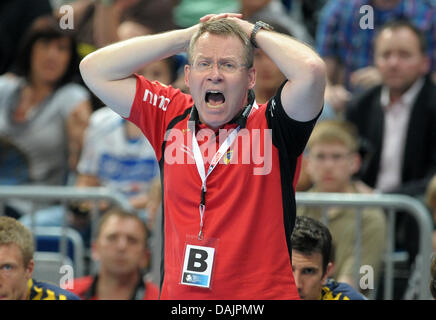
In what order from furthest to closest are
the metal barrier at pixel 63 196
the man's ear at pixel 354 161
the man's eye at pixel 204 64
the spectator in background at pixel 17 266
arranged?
the man's ear at pixel 354 161, the metal barrier at pixel 63 196, the spectator in background at pixel 17 266, the man's eye at pixel 204 64

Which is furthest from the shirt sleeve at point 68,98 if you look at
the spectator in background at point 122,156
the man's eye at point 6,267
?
the man's eye at point 6,267

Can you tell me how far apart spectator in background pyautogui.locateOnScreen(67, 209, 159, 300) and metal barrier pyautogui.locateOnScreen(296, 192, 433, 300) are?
109 centimetres

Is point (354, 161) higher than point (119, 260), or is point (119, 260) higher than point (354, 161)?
point (354, 161)

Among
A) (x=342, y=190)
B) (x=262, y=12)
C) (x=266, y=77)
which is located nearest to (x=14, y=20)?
(x=262, y=12)

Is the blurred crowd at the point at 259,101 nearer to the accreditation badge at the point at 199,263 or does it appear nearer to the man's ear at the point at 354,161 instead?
the man's ear at the point at 354,161

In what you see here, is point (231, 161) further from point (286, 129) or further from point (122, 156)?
point (122, 156)

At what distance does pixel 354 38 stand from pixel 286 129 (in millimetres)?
4232

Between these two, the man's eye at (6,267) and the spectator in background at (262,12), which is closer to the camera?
the man's eye at (6,267)

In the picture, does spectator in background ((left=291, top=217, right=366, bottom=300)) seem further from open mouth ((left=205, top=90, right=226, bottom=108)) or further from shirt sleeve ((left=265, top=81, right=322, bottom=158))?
open mouth ((left=205, top=90, right=226, bottom=108))

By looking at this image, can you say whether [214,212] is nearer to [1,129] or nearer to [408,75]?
[408,75]

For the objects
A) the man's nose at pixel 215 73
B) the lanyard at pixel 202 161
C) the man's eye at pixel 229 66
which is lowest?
the lanyard at pixel 202 161

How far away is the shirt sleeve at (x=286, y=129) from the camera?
3473mm

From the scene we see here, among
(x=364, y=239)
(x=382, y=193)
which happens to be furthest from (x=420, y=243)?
(x=382, y=193)

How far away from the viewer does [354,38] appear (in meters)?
7.52
